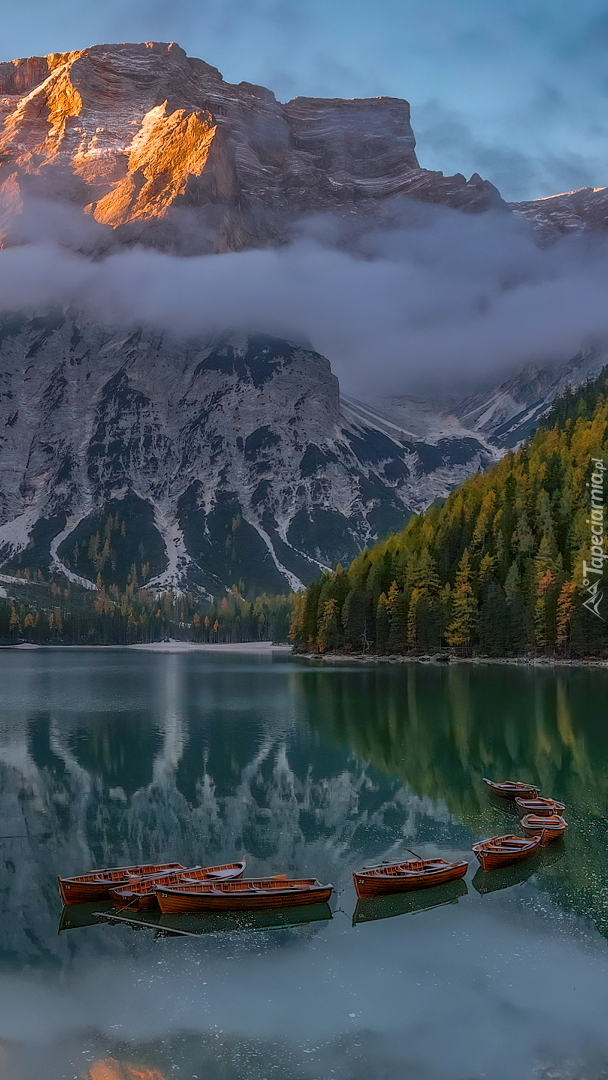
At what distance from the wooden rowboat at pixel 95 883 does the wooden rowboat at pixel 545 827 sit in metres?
18.0

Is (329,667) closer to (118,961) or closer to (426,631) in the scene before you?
(426,631)

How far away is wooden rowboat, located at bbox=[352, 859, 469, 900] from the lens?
3597cm

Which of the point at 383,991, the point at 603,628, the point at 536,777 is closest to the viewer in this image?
the point at 383,991

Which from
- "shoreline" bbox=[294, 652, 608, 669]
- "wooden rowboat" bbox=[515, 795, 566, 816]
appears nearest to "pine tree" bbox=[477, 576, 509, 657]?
"shoreline" bbox=[294, 652, 608, 669]

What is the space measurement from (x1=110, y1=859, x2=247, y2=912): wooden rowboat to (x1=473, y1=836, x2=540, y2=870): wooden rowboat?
10.9 meters

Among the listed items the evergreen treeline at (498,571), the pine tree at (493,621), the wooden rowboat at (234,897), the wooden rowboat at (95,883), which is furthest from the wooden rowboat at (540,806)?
the pine tree at (493,621)

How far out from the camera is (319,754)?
69250 mm

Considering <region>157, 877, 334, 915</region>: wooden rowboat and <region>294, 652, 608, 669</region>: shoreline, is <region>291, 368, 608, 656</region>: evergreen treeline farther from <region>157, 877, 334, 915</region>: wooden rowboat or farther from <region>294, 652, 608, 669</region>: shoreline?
<region>157, 877, 334, 915</region>: wooden rowboat

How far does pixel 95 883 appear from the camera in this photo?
→ 35.5 meters

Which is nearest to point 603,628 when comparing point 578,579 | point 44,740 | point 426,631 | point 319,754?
point 578,579

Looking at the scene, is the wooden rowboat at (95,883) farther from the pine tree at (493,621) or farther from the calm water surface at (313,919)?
the pine tree at (493,621)

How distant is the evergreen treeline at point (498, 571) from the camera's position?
14800 cm

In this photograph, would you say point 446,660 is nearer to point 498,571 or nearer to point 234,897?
point 498,571

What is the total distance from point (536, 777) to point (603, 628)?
85936 millimetres
